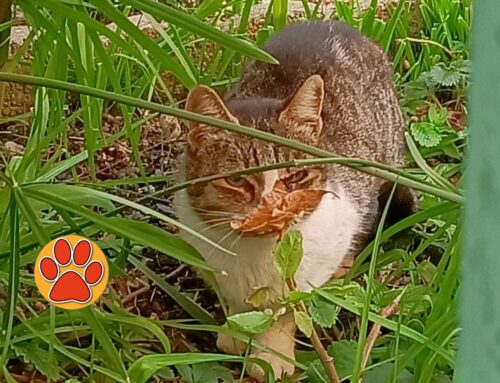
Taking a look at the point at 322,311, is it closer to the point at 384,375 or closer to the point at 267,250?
the point at 384,375

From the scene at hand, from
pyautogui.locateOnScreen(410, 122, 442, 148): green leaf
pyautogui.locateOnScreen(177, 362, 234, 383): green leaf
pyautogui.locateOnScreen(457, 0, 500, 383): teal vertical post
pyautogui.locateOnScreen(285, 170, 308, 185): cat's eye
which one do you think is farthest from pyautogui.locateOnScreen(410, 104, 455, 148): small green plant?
pyautogui.locateOnScreen(457, 0, 500, 383): teal vertical post

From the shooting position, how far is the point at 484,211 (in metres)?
0.27

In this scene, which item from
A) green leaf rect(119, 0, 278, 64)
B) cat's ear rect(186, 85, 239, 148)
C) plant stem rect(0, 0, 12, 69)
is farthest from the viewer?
cat's ear rect(186, 85, 239, 148)

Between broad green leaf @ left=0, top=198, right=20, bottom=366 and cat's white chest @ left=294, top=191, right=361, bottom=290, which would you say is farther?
cat's white chest @ left=294, top=191, right=361, bottom=290

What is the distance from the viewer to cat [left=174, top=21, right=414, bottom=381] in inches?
56.7

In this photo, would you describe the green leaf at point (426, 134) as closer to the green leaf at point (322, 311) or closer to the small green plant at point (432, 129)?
the small green plant at point (432, 129)

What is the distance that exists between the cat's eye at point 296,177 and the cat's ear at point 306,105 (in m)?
0.08

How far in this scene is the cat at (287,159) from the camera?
56.7 inches

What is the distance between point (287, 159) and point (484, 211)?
119cm

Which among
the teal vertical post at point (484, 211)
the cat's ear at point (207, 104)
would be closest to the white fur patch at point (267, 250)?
the cat's ear at point (207, 104)

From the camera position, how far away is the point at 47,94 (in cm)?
158

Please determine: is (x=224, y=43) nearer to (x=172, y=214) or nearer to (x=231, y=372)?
(x=231, y=372)

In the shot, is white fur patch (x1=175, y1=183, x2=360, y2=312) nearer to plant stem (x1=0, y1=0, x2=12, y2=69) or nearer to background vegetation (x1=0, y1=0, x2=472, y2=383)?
background vegetation (x1=0, y1=0, x2=472, y2=383)

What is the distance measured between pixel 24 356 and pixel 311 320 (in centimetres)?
39
